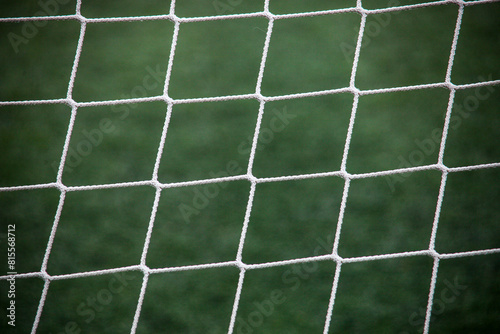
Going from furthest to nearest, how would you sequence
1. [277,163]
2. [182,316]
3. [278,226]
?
[277,163] < [278,226] < [182,316]

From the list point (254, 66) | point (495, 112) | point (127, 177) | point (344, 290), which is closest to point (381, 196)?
point (344, 290)

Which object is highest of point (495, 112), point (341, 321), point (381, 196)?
point (495, 112)

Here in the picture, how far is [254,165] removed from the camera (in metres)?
1.64

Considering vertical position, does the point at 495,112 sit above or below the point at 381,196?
above

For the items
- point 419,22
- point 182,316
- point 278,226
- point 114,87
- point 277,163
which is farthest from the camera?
point 419,22

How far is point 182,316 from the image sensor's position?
1.40m

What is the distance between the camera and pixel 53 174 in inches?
62.6

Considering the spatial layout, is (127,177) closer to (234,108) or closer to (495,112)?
(234,108)

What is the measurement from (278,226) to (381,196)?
330mm

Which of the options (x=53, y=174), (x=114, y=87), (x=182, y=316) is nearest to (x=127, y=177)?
(x=53, y=174)

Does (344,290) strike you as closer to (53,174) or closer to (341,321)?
(341,321)

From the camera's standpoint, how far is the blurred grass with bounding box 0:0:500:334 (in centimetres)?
142

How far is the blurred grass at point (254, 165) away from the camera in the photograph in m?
1.42

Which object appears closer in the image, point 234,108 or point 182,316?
point 182,316
